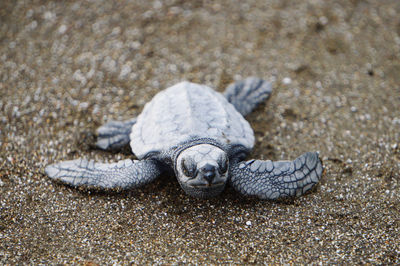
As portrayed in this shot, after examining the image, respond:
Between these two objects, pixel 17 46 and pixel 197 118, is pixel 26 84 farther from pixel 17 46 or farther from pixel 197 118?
pixel 197 118

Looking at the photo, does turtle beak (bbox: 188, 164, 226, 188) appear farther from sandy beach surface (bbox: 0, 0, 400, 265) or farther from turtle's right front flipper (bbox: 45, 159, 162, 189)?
turtle's right front flipper (bbox: 45, 159, 162, 189)

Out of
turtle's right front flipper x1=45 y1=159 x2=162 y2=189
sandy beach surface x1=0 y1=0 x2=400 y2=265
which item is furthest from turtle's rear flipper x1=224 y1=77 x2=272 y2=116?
turtle's right front flipper x1=45 y1=159 x2=162 y2=189

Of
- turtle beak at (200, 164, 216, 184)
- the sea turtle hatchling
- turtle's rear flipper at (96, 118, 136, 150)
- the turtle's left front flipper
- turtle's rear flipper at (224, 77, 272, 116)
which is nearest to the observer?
turtle beak at (200, 164, 216, 184)

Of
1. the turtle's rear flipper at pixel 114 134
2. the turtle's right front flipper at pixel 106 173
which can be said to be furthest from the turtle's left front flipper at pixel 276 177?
the turtle's rear flipper at pixel 114 134

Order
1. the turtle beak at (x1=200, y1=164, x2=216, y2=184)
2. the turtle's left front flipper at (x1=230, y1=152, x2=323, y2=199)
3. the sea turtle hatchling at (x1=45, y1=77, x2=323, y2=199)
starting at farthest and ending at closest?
the turtle's left front flipper at (x1=230, y1=152, x2=323, y2=199), the sea turtle hatchling at (x1=45, y1=77, x2=323, y2=199), the turtle beak at (x1=200, y1=164, x2=216, y2=184)

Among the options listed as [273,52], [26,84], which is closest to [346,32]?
[273,52]

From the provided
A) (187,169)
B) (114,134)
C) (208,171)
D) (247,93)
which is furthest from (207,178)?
(247,93)
